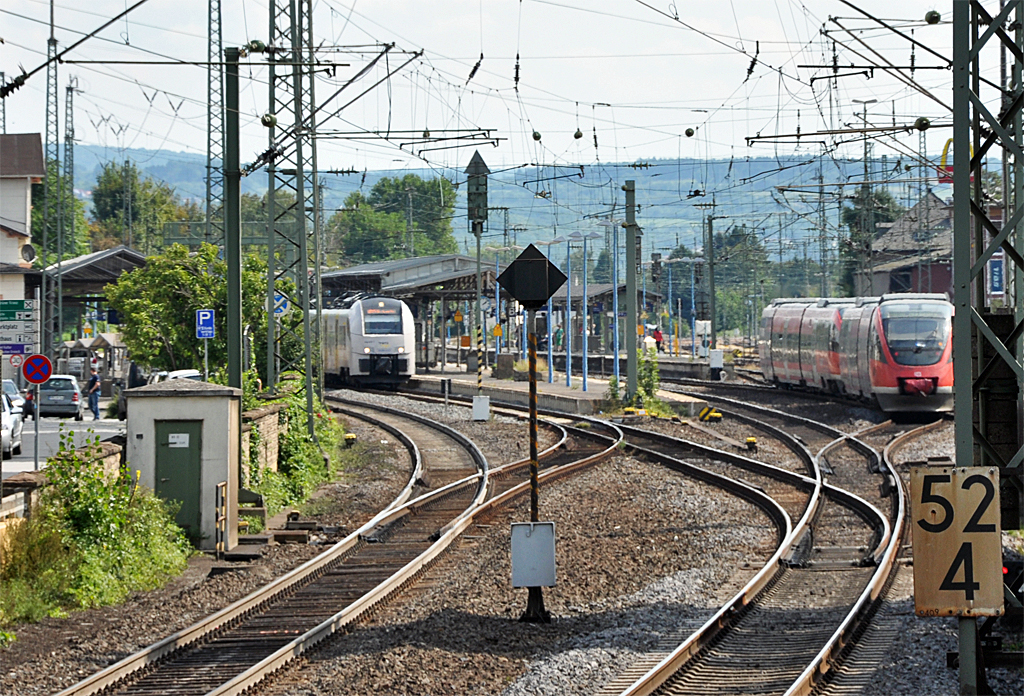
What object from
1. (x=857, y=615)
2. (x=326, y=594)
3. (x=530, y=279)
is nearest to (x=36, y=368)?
(x=326, y=594)

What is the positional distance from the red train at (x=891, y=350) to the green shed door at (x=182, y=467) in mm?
21378

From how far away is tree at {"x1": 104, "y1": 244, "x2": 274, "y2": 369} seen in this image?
112 ft

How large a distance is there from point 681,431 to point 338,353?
2143 cm

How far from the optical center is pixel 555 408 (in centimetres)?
3844

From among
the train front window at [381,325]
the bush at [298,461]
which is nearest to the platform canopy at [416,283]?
the train front window at [381,325]

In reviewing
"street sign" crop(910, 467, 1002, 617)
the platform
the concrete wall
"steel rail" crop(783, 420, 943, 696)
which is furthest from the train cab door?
"street sign" crop(910, 467, 1002, 617)

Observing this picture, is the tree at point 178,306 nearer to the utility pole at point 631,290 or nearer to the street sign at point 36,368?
the utility pole at point 631,290

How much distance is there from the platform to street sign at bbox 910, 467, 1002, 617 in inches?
1110

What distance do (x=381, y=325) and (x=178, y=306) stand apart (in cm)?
1243

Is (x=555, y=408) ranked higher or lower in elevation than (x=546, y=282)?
lower

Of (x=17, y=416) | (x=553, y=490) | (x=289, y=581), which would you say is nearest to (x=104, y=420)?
(x=17, y=416)

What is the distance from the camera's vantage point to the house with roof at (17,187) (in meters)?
48.1

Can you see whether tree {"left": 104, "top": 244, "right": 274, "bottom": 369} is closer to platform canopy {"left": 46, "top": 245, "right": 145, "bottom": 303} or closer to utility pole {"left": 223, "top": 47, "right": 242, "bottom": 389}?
platform canopy {"left": 46, "top": 245, "right": 145, "bottom": 303}

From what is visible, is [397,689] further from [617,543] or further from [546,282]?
[617,543]
